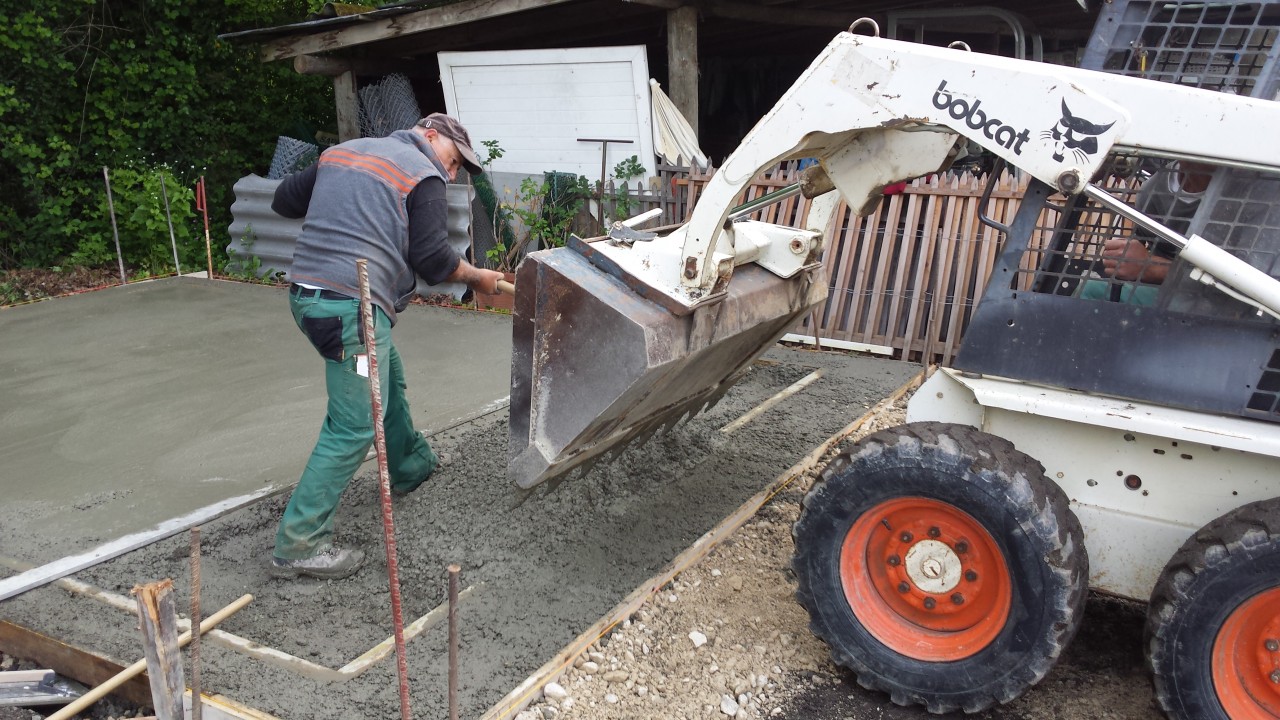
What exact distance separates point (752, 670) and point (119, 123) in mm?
10848

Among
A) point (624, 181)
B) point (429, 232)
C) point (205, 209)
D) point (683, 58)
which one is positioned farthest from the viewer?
point (205, 209)

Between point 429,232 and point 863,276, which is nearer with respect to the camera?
point 429,232

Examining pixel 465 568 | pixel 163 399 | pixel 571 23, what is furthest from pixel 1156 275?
pixel 571 23

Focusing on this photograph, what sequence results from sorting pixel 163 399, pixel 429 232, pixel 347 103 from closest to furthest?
pixel 429 232 < pixel 163 399 < pixel 347 103

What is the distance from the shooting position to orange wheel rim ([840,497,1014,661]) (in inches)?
110

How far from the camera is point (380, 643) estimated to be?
3.13 metres

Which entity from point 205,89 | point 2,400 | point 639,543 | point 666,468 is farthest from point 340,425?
point 205,89

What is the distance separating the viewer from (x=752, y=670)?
3.04 metres

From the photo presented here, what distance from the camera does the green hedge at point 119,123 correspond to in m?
10.2

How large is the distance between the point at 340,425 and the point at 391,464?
0.67m

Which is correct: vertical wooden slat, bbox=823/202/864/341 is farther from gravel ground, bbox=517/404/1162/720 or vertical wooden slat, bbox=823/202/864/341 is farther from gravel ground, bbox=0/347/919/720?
gravel ground, bbox=517/404/1162/720

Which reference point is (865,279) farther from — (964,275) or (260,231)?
(260,231)

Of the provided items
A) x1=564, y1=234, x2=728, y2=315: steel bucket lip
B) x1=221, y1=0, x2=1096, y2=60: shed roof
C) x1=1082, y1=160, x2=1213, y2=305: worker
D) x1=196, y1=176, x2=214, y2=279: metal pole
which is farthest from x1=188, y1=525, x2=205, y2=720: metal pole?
x1=196, y1=176, x2=214, y2=279: metal pole

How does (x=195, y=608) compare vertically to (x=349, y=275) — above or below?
below
